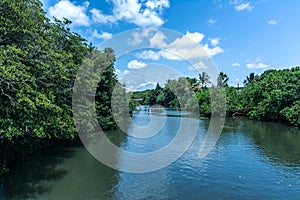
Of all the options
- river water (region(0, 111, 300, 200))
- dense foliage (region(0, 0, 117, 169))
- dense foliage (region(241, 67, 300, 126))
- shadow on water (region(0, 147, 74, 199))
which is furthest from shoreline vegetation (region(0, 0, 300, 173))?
dense foliage (region(241, 67, 300, 126))

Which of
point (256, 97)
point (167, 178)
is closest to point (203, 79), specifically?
point (256, 97)

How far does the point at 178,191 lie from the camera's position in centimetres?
1095

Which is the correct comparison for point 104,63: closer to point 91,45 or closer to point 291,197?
point 91,45

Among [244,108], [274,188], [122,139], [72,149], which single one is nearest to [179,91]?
[244,108]

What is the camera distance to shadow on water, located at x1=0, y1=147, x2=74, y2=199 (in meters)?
10.4

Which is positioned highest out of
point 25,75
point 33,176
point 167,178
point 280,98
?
point 280,98

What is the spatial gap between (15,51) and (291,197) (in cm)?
1284

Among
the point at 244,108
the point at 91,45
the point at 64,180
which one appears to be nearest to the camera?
the point at 64,180

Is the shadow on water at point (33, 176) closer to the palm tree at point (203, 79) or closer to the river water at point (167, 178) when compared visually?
the river water at point (167, 178)

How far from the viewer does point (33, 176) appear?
12359 mm

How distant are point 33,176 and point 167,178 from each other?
6963mm

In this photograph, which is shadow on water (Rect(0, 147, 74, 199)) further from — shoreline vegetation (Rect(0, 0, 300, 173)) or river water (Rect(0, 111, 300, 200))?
shoreline vegetation (Rect(0, 0, 300, 173))

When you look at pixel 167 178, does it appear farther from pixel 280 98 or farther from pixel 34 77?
pixel 280 98

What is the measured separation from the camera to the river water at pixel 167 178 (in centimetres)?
1053
